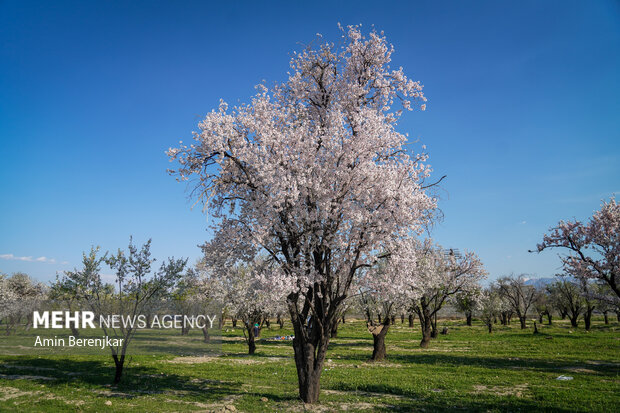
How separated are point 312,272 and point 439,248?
116ft

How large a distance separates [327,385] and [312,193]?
9443 mm

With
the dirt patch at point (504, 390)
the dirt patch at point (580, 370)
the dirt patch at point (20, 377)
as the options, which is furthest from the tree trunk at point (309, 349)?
the dirt patch at point (580, 370)

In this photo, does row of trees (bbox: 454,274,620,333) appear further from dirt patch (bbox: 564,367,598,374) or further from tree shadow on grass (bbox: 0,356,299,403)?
tree shadow on grass (bbox: 0,356,299,403)

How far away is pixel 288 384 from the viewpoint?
56.3ft

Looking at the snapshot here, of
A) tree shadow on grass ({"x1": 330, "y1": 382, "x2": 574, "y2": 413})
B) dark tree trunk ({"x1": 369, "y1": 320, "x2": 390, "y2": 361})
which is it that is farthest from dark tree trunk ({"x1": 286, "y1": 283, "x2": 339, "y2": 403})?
dark tree trunk ({"x1": 369, "y1": 320, "x2": 390, "y2": 361})

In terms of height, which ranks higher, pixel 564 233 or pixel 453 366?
pixel 564 233

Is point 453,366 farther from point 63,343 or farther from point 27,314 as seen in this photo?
point 27,314

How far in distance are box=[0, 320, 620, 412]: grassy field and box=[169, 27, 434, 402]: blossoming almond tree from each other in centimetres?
305

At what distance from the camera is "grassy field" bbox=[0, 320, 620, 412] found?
515 inches

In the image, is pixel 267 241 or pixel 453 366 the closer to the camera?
pixel 267 241

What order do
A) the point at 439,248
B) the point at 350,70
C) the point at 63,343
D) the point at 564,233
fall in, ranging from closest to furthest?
1. the point at 350,70
2. the point at 564,233
3. the point at 63,343
4. the point at 439,248

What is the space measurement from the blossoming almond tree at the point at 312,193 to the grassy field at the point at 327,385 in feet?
10.00

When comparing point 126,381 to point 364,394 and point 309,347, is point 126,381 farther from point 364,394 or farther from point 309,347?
point 364,394

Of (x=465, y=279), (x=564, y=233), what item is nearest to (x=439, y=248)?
(x=465, y=279)
